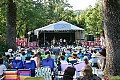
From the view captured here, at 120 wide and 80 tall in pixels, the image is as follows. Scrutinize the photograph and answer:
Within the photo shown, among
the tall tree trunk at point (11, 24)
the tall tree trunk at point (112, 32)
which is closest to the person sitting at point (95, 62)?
the tall tree trunk at point (112, 32)

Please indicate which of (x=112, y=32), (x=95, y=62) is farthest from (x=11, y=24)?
(x=112, y=32)

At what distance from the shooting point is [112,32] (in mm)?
12680

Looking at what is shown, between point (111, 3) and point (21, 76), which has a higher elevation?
point (111, 3)

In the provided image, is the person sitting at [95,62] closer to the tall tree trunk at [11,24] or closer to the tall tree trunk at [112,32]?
the tall tree trunk at [112,32]

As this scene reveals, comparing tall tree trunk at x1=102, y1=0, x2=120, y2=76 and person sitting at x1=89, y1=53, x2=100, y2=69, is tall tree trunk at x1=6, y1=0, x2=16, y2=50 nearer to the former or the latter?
person sitting at x1=89, y1=53, x2=100, y2=69

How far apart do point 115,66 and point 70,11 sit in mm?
66641

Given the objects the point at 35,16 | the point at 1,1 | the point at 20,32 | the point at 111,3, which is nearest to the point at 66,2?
the point at 20,32

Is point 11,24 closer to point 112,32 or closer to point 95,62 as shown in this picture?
point 95,62

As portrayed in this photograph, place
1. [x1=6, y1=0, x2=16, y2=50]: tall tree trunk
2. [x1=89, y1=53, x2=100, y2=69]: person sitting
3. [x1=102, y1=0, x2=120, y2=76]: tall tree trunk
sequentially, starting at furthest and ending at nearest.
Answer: [x1=6, y1=0, x2=16, y2=50]: tall tree trunk → [x1=89, y1=53, x2=100, y2=69]: person sitting → [x1=102, y1=0, x2=120, y2=76]: tall tree trunk

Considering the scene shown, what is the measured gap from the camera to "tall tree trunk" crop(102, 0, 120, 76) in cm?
1267

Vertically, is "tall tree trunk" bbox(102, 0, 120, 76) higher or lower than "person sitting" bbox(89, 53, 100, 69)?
higher

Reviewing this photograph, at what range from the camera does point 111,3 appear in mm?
12633

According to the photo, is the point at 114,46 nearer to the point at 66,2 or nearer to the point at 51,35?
the point at 51,35

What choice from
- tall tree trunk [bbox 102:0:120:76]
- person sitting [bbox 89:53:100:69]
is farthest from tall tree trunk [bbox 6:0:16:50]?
tall tree trunk [bbox 102:0:120:76]
